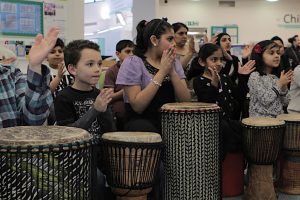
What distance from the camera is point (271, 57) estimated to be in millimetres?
3838

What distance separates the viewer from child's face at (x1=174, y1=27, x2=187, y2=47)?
4.32 m

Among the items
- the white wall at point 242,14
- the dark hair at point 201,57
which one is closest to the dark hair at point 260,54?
the dark hair at point 201,57

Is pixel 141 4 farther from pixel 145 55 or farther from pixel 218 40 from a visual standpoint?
pixel 145 55

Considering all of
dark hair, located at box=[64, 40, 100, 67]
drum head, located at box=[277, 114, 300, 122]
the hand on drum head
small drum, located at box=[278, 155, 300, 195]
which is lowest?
small drum, located at box=[278, 155, 300, 195]

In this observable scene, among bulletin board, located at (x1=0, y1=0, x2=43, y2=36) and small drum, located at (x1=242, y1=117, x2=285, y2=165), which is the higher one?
bulletin board, located at (x1=0, y1=0, x2=43, y2=36)

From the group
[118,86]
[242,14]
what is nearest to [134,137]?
[118,86]

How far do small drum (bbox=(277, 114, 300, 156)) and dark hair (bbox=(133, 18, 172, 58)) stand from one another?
45.9 inches

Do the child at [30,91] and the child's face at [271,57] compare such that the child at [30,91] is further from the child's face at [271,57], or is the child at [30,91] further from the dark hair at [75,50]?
the child's face at [271,57]

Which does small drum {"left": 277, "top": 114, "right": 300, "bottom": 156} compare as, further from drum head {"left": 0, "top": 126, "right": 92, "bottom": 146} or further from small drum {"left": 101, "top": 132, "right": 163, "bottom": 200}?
drum head {"left": 0, "top": 126, "right": 92, "bottom": 146}

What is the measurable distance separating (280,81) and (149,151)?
6.21 ft

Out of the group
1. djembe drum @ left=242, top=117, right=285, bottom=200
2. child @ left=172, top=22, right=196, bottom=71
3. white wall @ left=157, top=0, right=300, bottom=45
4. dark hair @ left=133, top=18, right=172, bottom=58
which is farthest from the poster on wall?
white wall @ left=157, top=0, right=300, bottom=45

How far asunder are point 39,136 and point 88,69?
864 mm

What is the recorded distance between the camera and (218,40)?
505 cm

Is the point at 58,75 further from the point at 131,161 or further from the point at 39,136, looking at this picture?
the point at 39,136
